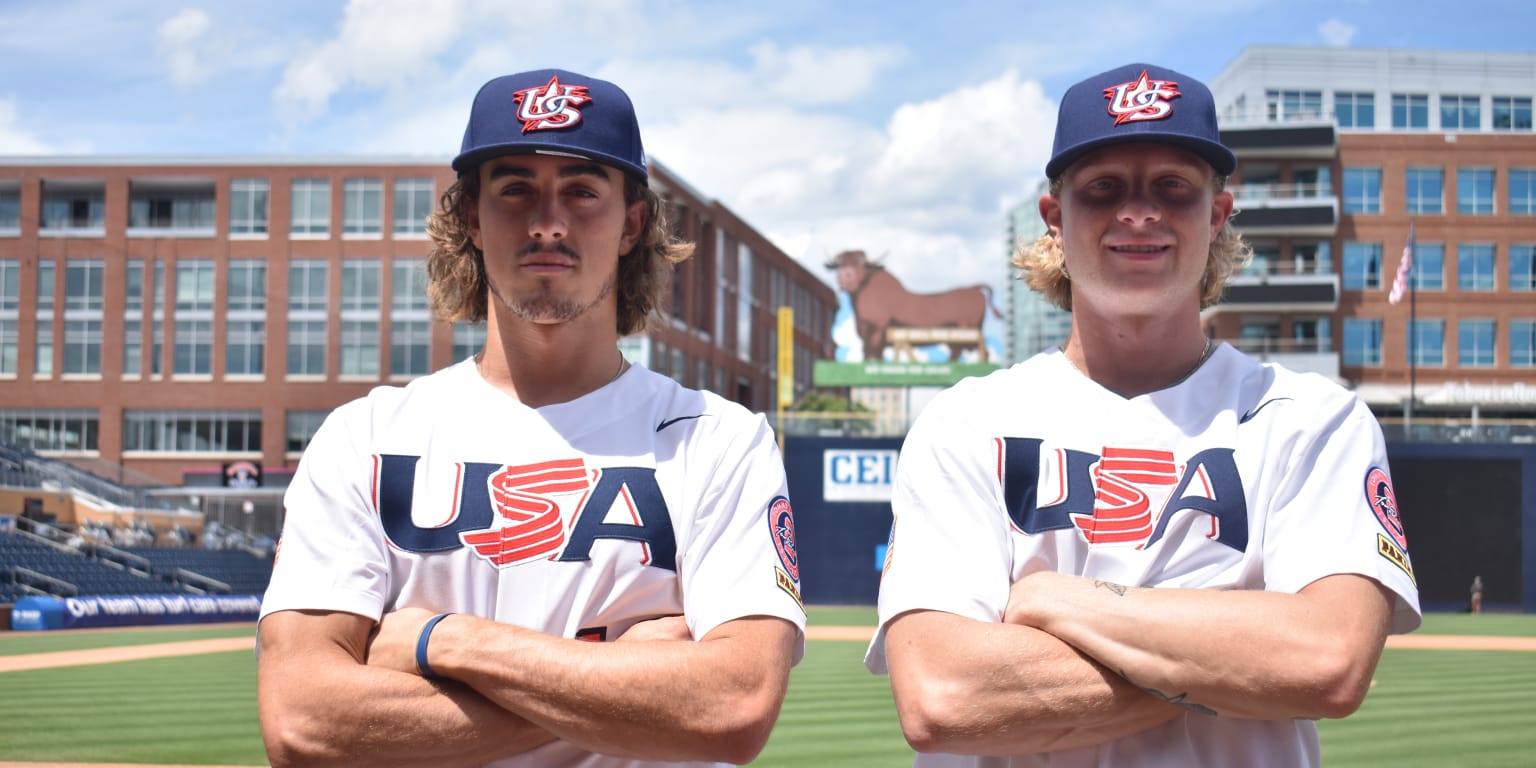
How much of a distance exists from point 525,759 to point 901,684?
2.88 ft

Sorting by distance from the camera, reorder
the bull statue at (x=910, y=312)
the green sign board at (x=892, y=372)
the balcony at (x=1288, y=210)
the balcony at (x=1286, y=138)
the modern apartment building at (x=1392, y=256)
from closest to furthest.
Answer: the green sign board at (x=892, y=372), the bull statue at (x=910, y=312), the balcony at (x=1288, y=210), the balcony at (x=1286, y=138), the modern apartment building at (x=1392, y=256)

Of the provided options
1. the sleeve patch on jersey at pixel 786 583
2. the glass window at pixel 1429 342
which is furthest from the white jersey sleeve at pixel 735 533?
the glass window at pixel 1429 342

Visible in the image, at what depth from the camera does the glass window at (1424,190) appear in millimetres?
55438

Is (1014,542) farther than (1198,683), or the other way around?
(1014,542)

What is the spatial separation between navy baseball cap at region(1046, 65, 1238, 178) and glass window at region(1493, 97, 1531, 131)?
71540 millimetres

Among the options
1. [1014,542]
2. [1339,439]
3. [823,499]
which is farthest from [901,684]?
[823,499]

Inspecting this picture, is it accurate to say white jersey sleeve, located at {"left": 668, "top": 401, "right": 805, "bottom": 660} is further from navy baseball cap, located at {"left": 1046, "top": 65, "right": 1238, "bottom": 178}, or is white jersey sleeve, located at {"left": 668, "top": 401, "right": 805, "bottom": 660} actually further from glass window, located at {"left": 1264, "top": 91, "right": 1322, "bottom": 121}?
glass window, located at {"left": 1264, "top": 91, "right": 1322, "bottom": 121}

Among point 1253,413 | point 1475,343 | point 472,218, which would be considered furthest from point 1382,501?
point 1475,343

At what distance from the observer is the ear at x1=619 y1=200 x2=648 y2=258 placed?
3547 millimetres

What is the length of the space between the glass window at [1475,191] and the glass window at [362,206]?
4618cm

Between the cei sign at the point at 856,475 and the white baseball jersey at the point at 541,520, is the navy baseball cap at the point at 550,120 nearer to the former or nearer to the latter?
the white baseball jersey at the point at 541,520

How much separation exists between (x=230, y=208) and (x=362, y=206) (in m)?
5.72

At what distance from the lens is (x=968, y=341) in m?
48.2

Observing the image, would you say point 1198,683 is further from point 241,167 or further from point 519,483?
point 241,167
